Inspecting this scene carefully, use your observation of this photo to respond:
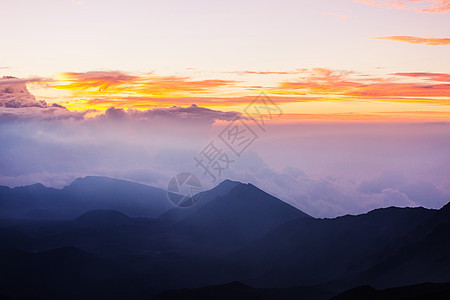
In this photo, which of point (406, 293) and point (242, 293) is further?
point (242, 293)

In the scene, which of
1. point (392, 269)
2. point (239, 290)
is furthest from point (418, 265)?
point (239, 290)

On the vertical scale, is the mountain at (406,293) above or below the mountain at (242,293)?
above

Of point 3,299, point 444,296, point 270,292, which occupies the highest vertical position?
point 444,296

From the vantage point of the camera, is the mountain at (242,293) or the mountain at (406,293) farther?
the mountain at (242,293)

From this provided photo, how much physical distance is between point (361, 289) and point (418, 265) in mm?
60957

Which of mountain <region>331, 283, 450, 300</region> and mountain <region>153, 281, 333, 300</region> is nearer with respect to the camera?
mountain <region>331, 283, 450, 300</region>

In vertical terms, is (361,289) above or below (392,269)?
above

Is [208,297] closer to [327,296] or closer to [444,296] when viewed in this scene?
[327,296]

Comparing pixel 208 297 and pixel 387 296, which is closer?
pixel 387 296

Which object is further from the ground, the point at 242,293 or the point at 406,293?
the point at 406,293

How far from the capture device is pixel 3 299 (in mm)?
176875

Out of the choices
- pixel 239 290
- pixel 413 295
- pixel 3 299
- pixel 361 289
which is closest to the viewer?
pixel 413 295

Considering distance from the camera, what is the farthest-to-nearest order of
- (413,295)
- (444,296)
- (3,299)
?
1. (3,299)
2. (413,295)
3. (444,296)

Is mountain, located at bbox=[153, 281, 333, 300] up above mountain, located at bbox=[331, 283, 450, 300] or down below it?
below
